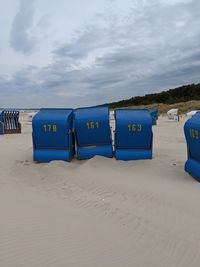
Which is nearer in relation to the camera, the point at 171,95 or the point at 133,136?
the point at 133,136

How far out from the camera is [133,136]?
10.5m

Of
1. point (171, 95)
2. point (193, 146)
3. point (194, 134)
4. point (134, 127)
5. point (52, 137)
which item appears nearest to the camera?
point (194, 134)

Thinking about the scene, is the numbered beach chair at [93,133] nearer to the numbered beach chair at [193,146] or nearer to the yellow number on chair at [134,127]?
the yellow number on chair at [134,127]

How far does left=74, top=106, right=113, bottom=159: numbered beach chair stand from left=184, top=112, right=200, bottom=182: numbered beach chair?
241 cm

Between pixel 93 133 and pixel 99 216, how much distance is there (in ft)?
16.2

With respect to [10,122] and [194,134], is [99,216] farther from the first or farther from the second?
[10,122]

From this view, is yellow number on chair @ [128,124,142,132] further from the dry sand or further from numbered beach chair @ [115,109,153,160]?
the dry sand

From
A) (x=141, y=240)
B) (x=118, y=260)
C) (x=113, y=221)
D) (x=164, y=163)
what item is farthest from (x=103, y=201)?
(x=164, y=163)

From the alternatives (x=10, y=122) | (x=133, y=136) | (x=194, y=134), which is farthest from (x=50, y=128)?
(x=10, y=122)

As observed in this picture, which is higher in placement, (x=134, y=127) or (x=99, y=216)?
(x=134, y=127)

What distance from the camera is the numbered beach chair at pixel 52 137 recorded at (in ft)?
35.1

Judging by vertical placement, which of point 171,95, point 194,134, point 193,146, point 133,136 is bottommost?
point 193,146

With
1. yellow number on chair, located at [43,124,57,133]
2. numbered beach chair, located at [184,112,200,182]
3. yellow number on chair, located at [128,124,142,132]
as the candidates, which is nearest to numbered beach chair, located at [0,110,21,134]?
yellow number on chair, located at [43,124,57,133]

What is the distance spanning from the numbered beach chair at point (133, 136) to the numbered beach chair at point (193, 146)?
1.54 meters
